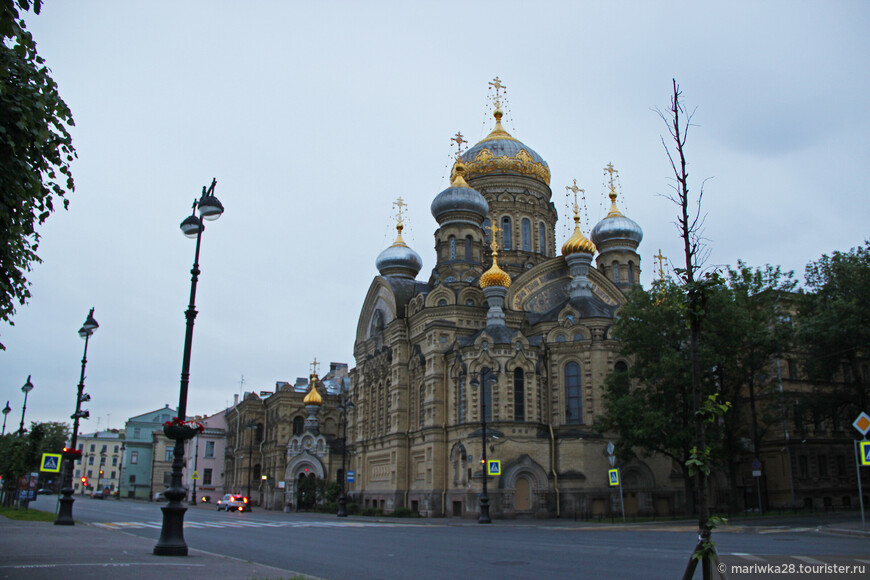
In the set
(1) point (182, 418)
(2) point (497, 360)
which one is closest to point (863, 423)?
(1) point (182, 418)

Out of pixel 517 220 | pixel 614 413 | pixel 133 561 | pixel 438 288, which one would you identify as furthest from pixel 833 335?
pixel 133 561

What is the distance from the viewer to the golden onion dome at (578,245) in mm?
45062

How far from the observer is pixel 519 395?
39.1 metres

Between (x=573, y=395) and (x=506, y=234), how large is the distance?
15554 mm

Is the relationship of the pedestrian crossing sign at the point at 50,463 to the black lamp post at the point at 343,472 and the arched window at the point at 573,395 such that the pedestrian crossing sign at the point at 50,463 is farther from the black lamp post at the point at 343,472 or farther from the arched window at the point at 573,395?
the arched window at the point at 573,395

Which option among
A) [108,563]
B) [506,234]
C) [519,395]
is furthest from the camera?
[506,234]

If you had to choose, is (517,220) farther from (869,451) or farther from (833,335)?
(869,451)

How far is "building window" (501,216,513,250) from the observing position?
5128cm

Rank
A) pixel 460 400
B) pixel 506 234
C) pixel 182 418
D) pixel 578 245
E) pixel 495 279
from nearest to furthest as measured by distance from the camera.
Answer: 1. pixel 182 418
2. pixel 460 400
3. pixel 495 279
4. pixel 578 245
5. pixel 506 234

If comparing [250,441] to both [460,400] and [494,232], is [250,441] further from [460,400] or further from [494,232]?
[460,400]

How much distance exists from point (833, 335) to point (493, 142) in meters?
29.0

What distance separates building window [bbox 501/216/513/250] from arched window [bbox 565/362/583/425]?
44.2 feet

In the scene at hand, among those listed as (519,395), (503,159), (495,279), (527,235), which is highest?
(503,159)

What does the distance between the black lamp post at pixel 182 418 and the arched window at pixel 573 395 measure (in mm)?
27463
